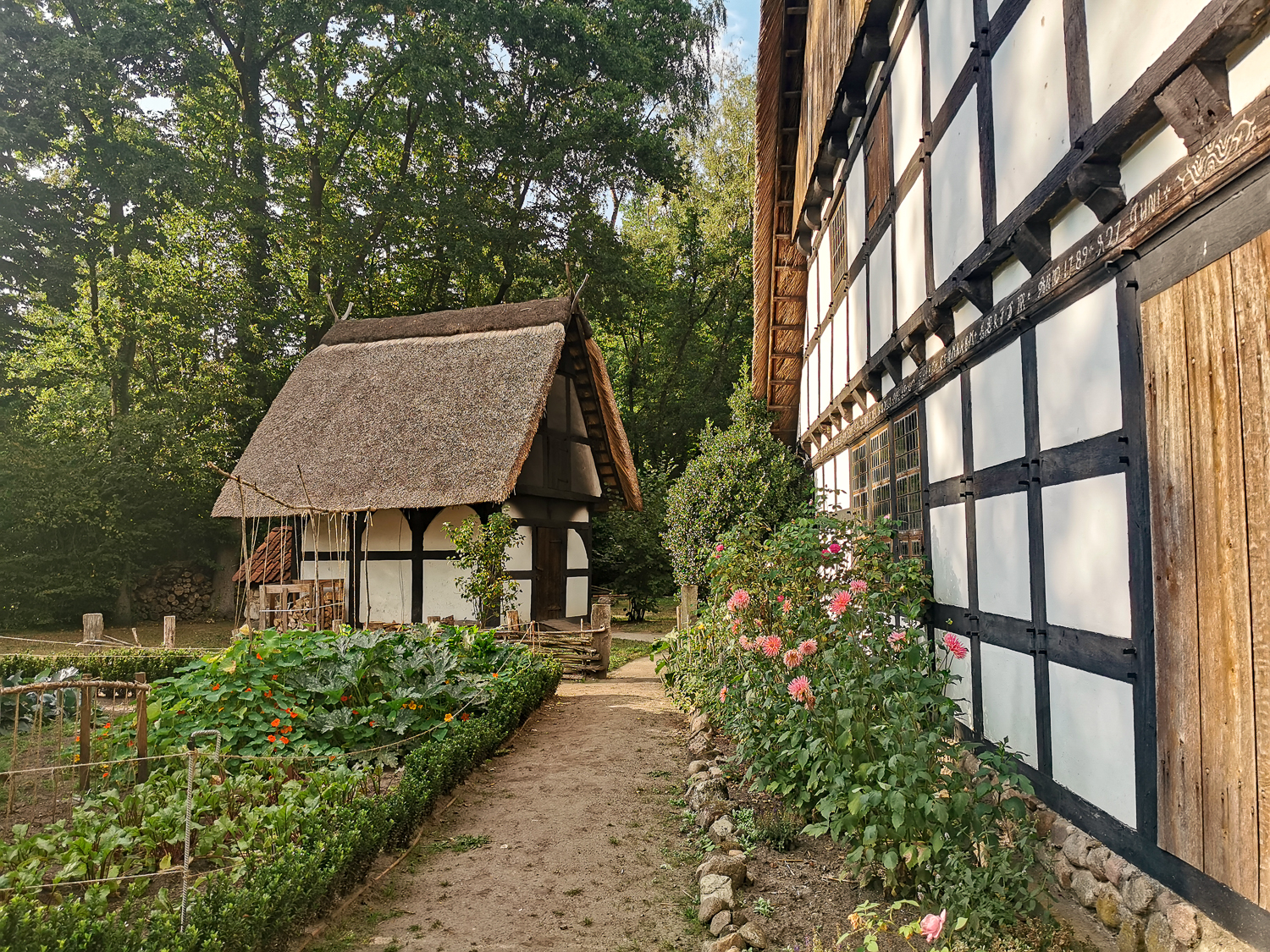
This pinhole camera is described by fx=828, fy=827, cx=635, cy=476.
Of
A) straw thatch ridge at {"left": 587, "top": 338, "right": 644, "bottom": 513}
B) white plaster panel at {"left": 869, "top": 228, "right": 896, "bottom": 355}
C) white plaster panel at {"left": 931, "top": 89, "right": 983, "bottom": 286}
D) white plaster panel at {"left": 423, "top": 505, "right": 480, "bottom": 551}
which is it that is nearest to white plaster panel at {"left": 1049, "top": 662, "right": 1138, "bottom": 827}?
white plaster panel at {"left": 931, "top": 89, "right": 983, "bottom": 286}

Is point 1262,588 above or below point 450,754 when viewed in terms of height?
above

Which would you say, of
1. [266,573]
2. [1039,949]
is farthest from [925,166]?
[266,573]

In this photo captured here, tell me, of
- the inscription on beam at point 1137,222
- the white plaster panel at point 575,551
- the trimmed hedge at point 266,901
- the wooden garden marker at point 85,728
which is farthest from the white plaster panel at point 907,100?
the white plaster panel at point 575,551

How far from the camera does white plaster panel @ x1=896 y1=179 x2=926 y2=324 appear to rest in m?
5.93

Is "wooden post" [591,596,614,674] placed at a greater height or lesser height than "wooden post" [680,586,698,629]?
lesser

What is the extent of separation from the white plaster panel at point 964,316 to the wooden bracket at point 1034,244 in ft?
2.71

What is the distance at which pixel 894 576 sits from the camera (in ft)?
17.5

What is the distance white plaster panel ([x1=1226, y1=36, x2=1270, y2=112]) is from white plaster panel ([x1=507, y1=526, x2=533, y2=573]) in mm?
12042

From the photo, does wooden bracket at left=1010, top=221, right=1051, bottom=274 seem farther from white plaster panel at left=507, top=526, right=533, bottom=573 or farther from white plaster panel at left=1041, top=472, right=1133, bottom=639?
white plaster panel at left=507, top=526, right=533, bottom=573

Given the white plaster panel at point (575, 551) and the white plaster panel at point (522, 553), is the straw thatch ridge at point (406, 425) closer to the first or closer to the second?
the white plaster panel at point (522, 553)

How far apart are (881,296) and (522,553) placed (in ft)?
28.0

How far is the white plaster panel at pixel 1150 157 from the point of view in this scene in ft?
9.53

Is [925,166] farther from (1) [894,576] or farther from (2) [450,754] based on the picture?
(2) [450,754]

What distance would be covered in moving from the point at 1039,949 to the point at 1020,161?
138 inches
